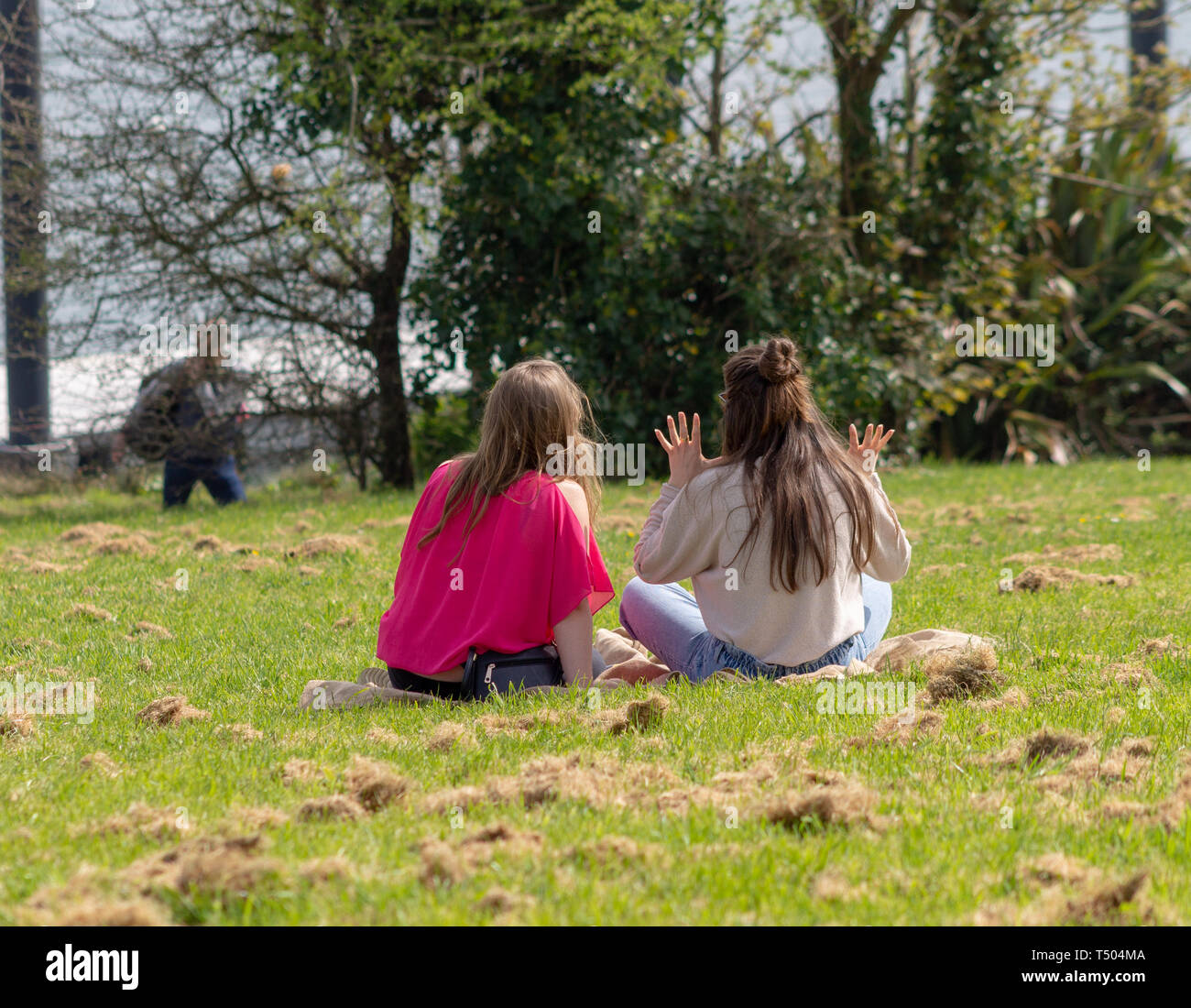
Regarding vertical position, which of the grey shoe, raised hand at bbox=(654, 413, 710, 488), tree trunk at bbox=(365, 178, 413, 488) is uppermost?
tree trunk at bbox=(365, 178, 413, 488)

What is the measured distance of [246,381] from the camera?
420 inches

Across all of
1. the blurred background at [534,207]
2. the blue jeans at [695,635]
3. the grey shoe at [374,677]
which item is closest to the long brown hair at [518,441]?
the grey shoe at [374,677]

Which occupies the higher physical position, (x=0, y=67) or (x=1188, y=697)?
(x=0, y=67)

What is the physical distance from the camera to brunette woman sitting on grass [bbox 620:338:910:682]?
377 cm

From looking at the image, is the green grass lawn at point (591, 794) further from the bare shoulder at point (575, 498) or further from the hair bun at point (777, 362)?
the hair bun at point (777, 362)

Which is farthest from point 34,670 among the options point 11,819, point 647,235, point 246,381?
point 647,235

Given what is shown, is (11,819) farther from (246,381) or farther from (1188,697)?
(246,381)

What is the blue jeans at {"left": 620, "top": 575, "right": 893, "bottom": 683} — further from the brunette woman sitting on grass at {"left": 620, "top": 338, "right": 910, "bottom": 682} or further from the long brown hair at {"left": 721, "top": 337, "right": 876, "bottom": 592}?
the long brown hair at {"left": 721, "top": 337, "right": 876, "bottom": 592}

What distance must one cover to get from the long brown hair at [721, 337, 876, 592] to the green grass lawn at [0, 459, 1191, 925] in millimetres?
450

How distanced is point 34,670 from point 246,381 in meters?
6.47

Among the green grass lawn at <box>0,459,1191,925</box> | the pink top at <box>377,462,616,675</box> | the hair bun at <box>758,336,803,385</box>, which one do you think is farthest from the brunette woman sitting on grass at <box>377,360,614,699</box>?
the hair bun at <box>758,336,803,385</box>

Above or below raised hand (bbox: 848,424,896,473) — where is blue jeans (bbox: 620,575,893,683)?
below

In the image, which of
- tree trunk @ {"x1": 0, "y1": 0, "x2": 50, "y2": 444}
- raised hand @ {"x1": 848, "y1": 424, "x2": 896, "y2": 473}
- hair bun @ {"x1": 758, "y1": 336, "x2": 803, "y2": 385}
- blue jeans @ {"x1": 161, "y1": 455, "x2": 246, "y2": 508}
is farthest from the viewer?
blue jeans @ {"x1": 161, "y1": 455, "x2": 246, "y2": 508}
